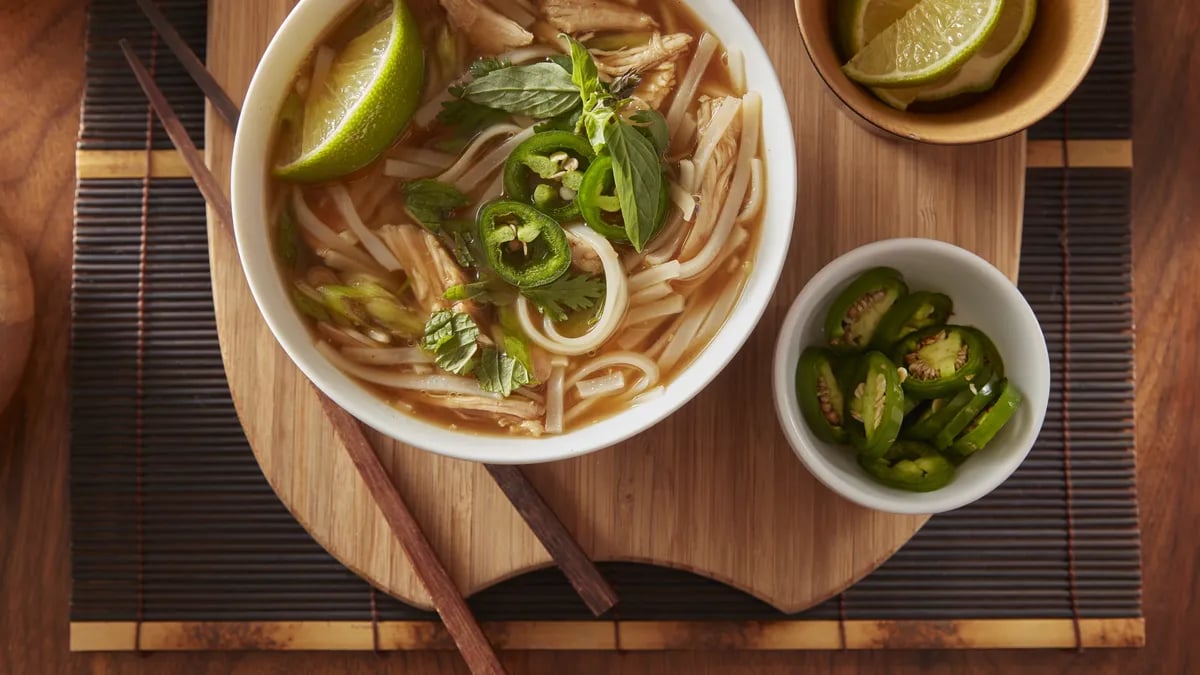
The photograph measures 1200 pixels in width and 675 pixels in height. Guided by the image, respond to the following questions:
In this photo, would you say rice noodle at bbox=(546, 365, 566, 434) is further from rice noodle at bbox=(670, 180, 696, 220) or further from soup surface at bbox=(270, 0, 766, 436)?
rice noodle at bbox=(670, 180, 696, 220)

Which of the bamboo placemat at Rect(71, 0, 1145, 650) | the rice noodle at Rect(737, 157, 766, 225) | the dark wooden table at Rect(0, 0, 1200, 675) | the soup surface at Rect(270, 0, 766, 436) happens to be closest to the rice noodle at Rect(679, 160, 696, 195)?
the soup surface at Rect(270, 0, 766, 436)

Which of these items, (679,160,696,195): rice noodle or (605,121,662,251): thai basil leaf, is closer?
(605,121,662,251): thai basil leaf

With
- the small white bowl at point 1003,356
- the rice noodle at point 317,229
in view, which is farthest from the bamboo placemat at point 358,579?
the rice noodle at point 317,229

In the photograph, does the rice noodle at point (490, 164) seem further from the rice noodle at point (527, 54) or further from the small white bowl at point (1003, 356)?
the small white bowl at point (1003, 356)

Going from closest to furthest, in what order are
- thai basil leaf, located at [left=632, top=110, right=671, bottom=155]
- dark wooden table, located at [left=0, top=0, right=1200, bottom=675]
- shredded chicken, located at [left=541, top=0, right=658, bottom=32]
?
thai basil leaf, located at [left=632, top=110, right=671, bottom=155] < shredded chicken, located at [left=541, top=0, right=658, bottom=32] < dark wooden table, located at [left=0, top=0, right=1200, bottom=675]

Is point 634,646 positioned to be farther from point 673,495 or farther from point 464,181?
point 464,181

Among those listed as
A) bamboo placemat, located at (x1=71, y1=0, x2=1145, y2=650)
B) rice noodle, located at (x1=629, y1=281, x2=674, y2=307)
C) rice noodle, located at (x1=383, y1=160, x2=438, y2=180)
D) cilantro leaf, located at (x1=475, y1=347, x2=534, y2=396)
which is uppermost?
rice noodle, located at (x1=383, y1=160, x2=438, y2=180)
